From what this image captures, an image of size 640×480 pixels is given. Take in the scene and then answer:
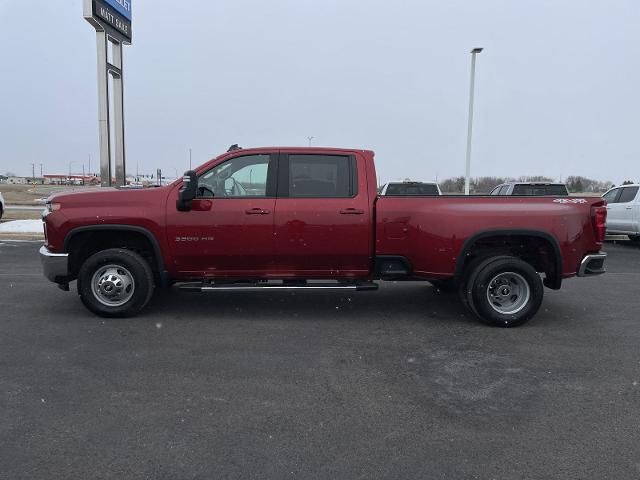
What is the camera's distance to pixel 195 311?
632cm

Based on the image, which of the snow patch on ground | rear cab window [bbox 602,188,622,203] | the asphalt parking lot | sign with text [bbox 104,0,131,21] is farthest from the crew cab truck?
sign with text [bbox 104,0,131,21]

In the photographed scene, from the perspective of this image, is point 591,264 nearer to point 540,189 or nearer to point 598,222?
point 598,222

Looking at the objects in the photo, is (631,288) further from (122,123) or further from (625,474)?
(122,123)

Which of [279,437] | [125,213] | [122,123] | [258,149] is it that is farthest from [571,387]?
[122,123]

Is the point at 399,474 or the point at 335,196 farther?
the point at 335,196

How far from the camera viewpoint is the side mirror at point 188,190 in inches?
216

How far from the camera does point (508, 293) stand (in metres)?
5.86

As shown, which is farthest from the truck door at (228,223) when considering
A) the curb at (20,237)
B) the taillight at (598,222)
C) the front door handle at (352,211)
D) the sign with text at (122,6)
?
the sign with text at (122,6)

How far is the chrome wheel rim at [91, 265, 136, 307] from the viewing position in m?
5.78

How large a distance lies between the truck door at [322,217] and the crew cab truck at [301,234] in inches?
0.5

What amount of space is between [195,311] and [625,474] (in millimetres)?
4796

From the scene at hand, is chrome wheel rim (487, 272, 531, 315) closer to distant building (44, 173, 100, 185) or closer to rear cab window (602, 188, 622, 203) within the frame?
rear cab window (602, 188, 622, 203)

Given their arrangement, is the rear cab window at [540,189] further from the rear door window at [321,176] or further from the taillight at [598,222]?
the rear door window at [321,176]

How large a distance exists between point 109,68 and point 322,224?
577 inches
